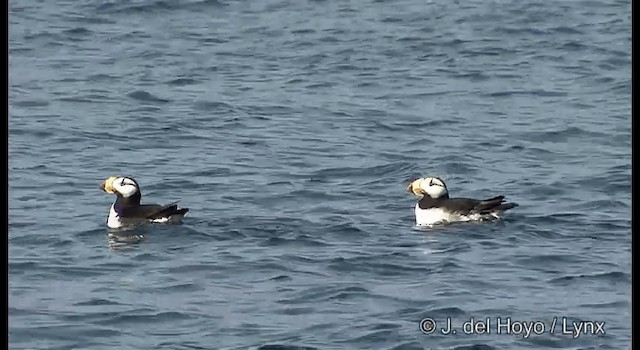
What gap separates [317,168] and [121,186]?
322 centimetres

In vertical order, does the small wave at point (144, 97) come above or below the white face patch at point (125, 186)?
above

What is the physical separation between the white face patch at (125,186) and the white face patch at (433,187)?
3.04 m

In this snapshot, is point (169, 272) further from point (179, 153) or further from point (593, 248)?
point (179, 153)

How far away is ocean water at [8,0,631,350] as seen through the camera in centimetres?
Answer: 1495

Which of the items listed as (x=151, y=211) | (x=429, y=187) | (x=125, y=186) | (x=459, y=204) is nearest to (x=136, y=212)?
(x=151, y=211)

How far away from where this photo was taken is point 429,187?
776 inches

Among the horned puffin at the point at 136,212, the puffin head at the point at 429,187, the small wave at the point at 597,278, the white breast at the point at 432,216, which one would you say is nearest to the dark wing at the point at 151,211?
the horned puffin at the point at 136,212

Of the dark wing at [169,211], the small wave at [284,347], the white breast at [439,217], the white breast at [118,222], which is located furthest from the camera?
the white breast at [439,217]

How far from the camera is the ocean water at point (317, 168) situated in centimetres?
1495

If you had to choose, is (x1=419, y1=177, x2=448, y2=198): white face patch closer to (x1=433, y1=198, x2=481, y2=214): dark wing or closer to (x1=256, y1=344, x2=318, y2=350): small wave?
(x1=433, y1=198, x2=481, y2=214): dark wing

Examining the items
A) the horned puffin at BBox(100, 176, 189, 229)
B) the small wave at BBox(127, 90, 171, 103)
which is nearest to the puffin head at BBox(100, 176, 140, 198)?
the horned puffin at BBox(100, 176, 189, 229)

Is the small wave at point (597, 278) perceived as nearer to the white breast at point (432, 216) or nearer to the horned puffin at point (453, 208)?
the horned puffin at point (453, 208)

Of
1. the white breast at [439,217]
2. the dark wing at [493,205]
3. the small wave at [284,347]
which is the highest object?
the dark wing at [493,205]

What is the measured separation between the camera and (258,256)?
56.3 ft
